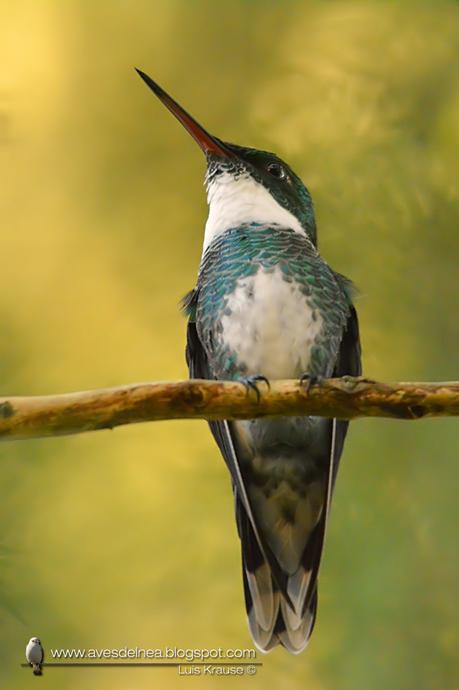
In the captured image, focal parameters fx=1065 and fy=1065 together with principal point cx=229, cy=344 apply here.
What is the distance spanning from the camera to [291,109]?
14.3 feet

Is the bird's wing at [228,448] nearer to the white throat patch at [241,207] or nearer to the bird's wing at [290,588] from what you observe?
the bird's wing at [290,588]

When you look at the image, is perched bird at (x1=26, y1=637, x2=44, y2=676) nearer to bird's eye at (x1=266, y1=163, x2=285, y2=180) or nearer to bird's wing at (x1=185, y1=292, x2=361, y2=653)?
bird's wing at (x1=185, y1=292, x2=361, y2=653)

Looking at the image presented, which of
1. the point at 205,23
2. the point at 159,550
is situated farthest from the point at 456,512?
the point at 205,23

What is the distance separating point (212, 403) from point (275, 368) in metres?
0.61

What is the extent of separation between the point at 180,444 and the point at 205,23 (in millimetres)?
1727

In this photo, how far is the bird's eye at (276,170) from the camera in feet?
11.5

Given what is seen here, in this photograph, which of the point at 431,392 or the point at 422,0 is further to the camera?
the point at 422,0

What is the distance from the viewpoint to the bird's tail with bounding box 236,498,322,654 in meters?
3.11

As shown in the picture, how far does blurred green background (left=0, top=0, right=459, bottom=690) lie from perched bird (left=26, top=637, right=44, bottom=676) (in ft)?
0.10

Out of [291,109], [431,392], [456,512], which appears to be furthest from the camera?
[291,109]

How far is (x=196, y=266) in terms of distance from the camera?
13.1 ft

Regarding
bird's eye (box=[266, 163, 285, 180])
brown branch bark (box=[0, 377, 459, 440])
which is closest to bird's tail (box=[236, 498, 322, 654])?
brown branch bark (box=[0, 377, 459, 440])

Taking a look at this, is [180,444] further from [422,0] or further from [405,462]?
[422,0]

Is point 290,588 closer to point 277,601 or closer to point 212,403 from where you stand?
point 277,601
